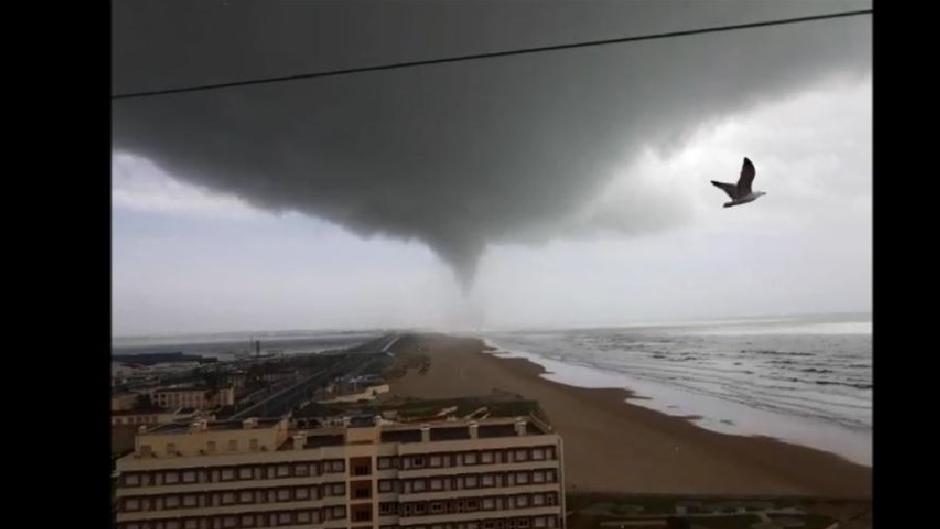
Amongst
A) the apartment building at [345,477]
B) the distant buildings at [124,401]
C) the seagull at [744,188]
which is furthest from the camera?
the distant buildings at [124,401]

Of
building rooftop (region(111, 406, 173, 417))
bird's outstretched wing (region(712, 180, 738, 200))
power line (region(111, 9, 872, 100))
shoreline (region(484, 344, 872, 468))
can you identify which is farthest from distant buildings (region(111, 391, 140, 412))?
bird's outstretched wing (region(712, 180, 738, 200))

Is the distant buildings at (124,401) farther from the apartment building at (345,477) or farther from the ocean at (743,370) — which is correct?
the ocean at (743,370)

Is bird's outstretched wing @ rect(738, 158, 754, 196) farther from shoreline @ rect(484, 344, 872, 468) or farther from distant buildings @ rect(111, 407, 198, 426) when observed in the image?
distant buildings @ rect(111, 407, 198, 426)

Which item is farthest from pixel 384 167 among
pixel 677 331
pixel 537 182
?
pixel 677 331

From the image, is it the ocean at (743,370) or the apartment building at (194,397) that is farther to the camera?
the apartment building at (194,397)

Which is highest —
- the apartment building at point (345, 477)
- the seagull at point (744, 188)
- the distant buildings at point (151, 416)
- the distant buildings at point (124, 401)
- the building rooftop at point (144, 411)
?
the seagull at point (744, 188)

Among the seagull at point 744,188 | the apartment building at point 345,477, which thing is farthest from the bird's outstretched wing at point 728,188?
the apartment building at point 345,477

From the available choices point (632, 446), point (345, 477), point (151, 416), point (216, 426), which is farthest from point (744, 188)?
point (151, 416)

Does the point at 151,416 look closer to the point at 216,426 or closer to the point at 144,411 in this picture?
the point at 144,411
